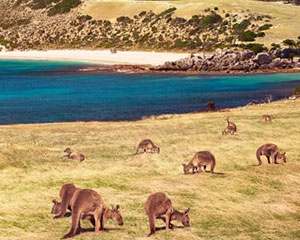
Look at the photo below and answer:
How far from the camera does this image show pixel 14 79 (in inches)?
4122

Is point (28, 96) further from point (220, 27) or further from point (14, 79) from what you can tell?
point (220, 27)

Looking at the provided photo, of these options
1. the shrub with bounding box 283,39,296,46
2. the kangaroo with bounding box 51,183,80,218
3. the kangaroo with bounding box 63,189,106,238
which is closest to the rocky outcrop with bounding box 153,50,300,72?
the shrub with bounding box 283,39,296,46

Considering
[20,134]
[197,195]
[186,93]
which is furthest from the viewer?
[186,93]

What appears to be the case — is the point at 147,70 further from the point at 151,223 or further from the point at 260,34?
the point at 151,223

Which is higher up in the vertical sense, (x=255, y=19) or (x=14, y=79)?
(x=255, y=19)

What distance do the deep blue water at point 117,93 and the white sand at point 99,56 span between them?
15.8 m

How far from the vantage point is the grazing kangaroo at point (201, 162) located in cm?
2422

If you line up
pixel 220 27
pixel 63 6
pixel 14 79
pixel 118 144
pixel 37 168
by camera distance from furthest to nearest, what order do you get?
pixel 63 6, pixel 220 27, pixel 14 79, pixel 118 144, pixel 37 168

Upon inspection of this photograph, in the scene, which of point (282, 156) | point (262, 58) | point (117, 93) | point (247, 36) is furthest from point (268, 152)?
point (247, 36)

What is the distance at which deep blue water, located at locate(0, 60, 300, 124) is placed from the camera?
61334mm

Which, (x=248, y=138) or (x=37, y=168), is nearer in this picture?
(x=37, y=168)

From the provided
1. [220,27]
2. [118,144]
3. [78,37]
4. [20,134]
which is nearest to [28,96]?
[20,134]

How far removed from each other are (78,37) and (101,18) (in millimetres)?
13867

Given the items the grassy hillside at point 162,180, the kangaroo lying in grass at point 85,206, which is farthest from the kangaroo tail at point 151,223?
the kangaroo lying in grass at point 85,206
